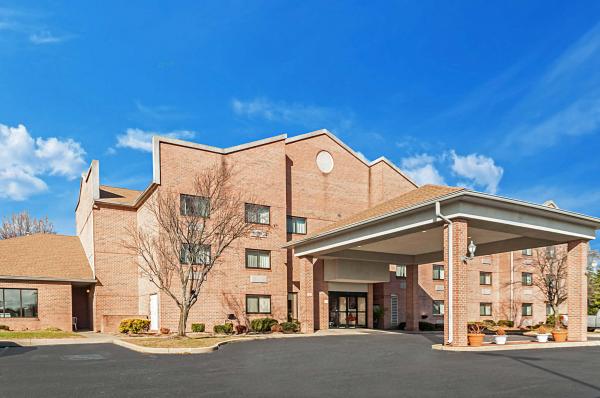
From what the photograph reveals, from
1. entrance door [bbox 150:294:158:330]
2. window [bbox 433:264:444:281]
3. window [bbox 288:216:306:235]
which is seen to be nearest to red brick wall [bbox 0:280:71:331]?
entrance door [bbox 150:294:158:330]

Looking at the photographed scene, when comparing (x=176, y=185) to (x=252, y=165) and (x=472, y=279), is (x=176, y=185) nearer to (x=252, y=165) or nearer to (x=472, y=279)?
(x=252, y=165)

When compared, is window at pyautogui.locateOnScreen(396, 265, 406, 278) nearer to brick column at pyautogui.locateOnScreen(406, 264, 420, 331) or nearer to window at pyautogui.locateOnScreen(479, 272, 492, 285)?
brick column at pyautogui.locateOnScreen(406, 264, 420, 331)

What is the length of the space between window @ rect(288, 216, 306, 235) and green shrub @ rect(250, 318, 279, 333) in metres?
6.48

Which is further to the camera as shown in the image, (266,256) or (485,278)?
(485,278)

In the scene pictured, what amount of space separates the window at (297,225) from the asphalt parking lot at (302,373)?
15.7m

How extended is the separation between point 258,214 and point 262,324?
713 centimetres

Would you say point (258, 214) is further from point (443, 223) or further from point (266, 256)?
point (443, 223)

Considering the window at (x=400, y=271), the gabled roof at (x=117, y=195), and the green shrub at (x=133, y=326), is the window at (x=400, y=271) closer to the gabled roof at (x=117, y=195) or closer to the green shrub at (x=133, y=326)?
the green shrub at (x=133, y=326)

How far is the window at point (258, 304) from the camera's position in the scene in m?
31.3

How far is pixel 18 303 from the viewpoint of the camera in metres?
28.9

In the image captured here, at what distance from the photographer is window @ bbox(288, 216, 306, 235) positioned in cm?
3422

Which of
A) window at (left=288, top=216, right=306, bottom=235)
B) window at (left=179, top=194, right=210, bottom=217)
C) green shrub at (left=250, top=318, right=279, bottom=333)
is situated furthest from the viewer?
window at (left=288, top=216, right=306, bottom=235)

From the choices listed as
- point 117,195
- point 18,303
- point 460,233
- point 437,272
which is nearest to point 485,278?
point 437,272

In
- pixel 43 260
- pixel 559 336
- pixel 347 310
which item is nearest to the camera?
pixel 559 336
